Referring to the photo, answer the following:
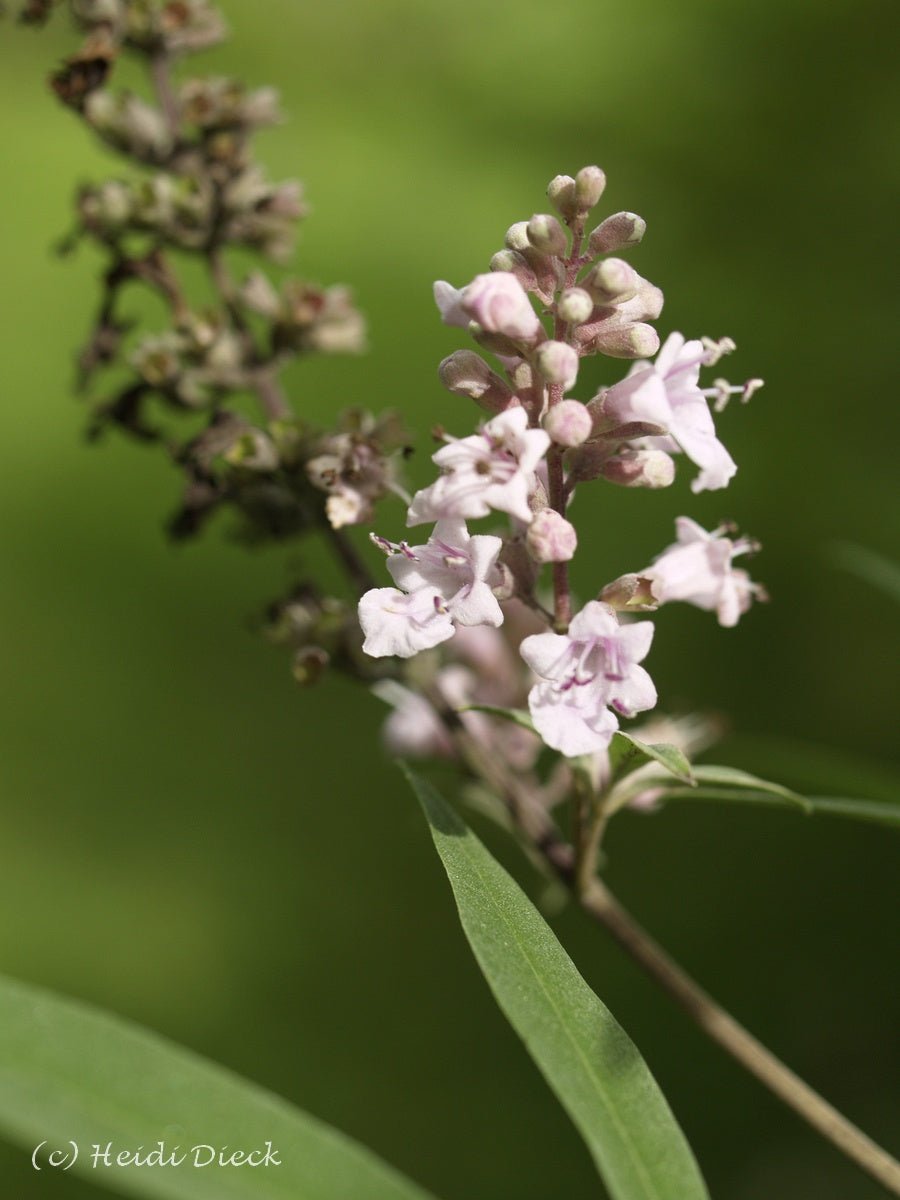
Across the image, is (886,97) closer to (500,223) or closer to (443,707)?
(500,223)

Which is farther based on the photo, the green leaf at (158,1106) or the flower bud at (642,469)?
the flower bud at (642,469)

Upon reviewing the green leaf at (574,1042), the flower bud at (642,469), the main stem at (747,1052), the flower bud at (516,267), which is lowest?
the main stem at (747,1052)

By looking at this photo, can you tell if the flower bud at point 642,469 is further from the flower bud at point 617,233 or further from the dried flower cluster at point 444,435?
the flower bud at point 617,233

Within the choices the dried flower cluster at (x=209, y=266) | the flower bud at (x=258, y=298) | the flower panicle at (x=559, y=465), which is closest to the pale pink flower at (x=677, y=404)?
the flower panicle at (x=559, y=465)

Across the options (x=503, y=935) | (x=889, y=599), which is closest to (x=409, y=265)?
(x=889, y=599)

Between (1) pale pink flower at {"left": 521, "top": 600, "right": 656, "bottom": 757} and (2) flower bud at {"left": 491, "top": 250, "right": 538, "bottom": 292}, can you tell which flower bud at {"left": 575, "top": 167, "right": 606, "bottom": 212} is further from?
(1) pale pink flower at {"left": 521, "top": 600, "right": 656, "bottom": 757}

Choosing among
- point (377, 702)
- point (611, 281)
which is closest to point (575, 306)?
point (611, 281)

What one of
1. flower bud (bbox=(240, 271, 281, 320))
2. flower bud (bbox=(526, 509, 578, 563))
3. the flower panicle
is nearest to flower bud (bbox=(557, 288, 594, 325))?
the flower panicle
